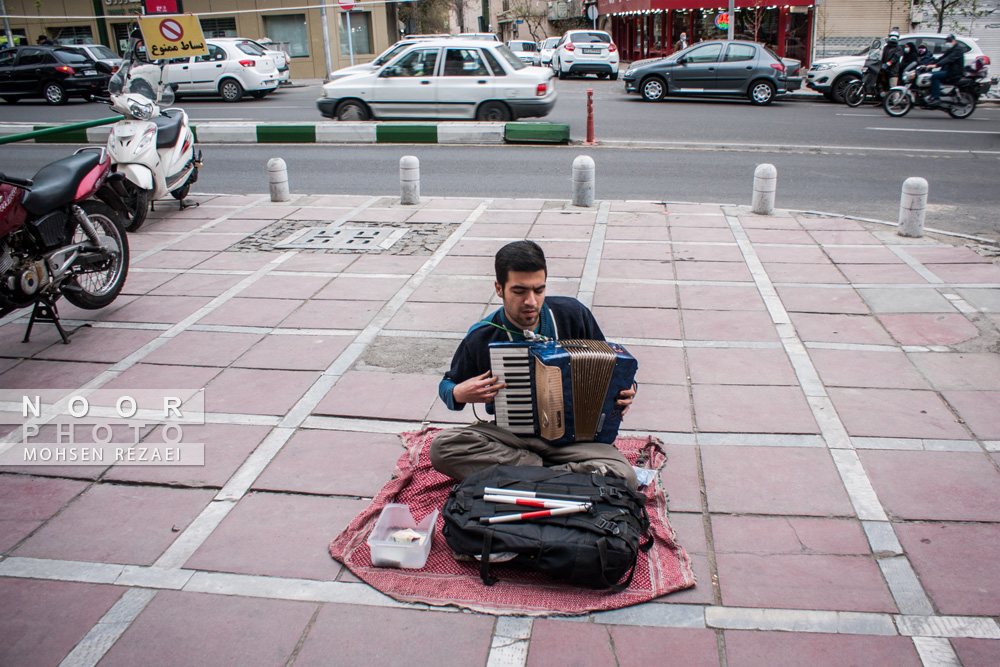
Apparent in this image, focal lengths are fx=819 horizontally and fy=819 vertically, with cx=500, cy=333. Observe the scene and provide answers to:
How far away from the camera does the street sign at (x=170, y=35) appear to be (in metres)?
11.6

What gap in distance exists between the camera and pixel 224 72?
893 inches

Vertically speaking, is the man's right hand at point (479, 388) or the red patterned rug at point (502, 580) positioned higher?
the man's right hand at point (479, 388)

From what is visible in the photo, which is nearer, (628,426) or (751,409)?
(628,426)

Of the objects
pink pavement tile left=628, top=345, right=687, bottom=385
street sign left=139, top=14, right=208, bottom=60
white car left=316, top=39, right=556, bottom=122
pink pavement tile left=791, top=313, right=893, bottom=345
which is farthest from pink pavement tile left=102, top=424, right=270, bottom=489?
white car left=316, top=39, right=556, bottom=122

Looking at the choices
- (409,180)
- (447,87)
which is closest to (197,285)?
(409,180)

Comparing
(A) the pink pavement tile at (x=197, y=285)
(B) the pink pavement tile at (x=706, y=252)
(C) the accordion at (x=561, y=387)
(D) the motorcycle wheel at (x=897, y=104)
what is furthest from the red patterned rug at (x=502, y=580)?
(D) the motorcycle wheel at (x=897, y=104)

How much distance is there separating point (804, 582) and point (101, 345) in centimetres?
490

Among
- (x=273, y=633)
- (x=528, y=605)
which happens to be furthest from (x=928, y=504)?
(x=273, y=633)

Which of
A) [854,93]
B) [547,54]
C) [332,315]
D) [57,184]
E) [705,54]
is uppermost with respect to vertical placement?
[547,54]

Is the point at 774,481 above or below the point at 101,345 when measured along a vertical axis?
below

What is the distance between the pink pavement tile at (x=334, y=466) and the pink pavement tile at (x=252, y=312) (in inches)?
78.5

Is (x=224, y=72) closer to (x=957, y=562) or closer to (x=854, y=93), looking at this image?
(x=854, y=93)

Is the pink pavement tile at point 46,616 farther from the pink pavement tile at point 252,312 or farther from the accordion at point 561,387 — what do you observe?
the pink pavement tile at point 252,312

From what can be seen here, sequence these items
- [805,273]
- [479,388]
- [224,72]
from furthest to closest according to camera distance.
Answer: [224,72] → [805,273] → [479,388]
